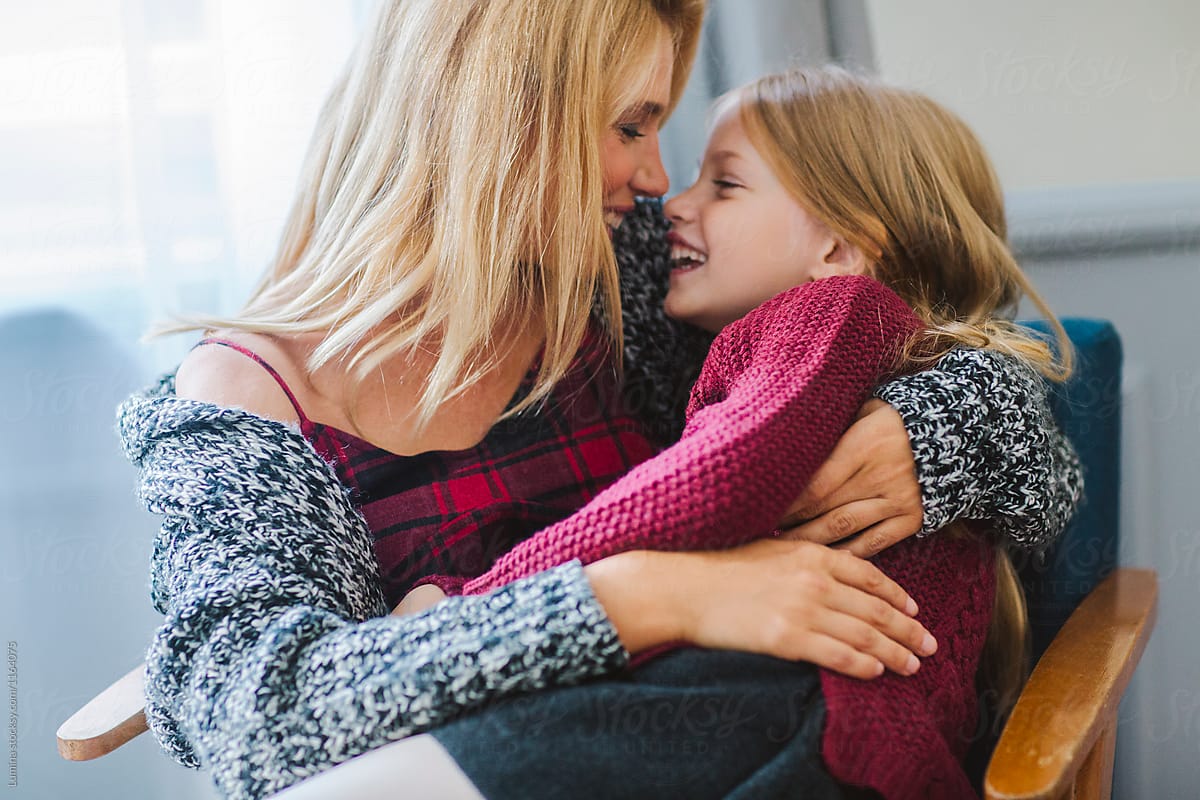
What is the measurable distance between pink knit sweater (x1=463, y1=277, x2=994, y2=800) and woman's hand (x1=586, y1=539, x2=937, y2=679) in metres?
0.02

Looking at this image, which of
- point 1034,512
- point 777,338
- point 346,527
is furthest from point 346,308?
point 1034,512

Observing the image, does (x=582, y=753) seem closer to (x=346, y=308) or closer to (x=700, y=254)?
(x=346, y=308)

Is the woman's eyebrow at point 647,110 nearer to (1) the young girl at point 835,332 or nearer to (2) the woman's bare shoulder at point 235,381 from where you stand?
(1) the young girl at point 835,332

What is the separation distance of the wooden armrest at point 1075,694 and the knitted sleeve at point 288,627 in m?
0.30

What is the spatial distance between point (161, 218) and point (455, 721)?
88 cm

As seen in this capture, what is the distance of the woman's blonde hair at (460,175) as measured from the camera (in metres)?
0.97

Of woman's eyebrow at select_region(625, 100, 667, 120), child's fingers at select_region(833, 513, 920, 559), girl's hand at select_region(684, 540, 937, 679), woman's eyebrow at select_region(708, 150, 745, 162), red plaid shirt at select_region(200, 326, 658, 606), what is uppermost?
woman's eyebrow at select_region(625, 100, 667, 120)

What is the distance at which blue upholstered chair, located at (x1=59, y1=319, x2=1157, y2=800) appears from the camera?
698 mm

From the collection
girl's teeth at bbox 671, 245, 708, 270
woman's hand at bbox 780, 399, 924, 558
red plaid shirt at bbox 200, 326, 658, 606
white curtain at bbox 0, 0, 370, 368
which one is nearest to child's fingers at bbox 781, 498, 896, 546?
woman's hand at bbox 780, 399, 924, 558

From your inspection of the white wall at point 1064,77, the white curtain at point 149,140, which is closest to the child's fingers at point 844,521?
the white wall at point 1064,77

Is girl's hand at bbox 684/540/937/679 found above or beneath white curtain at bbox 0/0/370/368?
beneath

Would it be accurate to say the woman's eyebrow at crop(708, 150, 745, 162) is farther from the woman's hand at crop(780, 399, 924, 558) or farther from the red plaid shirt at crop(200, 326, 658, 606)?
the woman's hand at crop(780, 399, 924, 558)

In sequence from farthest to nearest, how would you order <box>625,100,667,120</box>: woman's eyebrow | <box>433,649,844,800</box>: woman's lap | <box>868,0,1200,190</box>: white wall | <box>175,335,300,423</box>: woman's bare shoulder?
1. <box>868,0,1200,190</box>: white wall
2. <box>625,100,667,120</box>: woman's eyebrow
3. <box>175,335,300,423</box>: woman's bare shoulder
4. <box>433,649,844,800</box>: woman's lap

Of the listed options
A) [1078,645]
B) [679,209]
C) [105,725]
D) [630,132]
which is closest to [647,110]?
[630,132]
